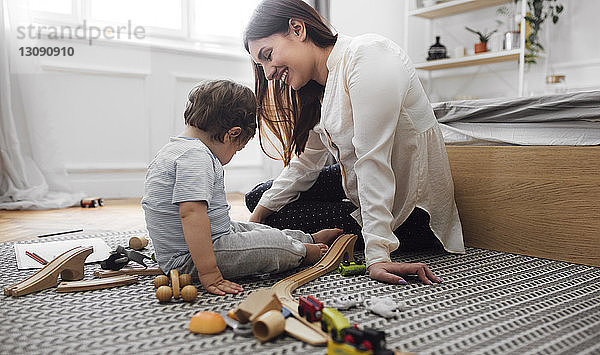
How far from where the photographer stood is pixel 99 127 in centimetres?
263

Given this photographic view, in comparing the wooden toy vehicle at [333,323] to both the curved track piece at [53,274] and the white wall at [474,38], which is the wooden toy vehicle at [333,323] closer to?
the curved track piece at [53,274]

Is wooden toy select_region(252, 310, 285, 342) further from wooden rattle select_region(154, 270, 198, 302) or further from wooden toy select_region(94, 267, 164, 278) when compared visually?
wooden toy select_region(94, 267, 164, 278)

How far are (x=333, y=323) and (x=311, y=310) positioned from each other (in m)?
0.07

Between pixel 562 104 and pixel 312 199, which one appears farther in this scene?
pixel 312 199

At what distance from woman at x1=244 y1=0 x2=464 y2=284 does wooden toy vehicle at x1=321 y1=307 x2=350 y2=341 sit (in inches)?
11.4

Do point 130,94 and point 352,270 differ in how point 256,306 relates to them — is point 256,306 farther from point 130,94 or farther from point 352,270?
point 130,94

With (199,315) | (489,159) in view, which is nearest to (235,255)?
(199,315)

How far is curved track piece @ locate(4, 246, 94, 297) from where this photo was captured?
35.3 inches

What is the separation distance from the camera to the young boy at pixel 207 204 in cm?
90

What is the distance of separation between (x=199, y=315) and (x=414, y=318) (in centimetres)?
34

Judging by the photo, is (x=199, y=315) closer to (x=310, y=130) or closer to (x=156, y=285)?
(x=156, y=285)

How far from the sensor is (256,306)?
0.73 m

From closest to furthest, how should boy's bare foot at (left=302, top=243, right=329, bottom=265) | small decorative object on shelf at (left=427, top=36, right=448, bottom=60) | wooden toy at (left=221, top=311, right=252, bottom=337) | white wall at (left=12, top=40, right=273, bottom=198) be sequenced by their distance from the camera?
wooden toy at (left=221, top=311, right=252, bottom=337), boy's bare foot at (left=302, top=243, right=329, bottom=265), white wall at (left=12, top=40, right=273, bottom=198), small decorative object on shelf at (left=427, top=36, right=448, bottom=60)

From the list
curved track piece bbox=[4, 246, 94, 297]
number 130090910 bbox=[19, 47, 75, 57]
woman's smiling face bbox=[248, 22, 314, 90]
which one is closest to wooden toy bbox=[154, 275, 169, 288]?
curved track piece bbox=[4, 246, 94, 297]
